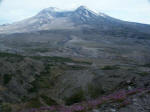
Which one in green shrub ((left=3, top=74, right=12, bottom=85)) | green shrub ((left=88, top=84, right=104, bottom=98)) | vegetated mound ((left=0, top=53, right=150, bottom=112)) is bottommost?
green shrub ((left=88, top=84, right=104, bottom=98))

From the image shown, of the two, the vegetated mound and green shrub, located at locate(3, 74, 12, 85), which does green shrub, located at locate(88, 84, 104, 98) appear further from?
green shrub, located at locate(3, 74, 12, 85)

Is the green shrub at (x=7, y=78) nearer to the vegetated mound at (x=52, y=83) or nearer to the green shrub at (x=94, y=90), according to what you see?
the vegetated mound at (x=52, y=83)

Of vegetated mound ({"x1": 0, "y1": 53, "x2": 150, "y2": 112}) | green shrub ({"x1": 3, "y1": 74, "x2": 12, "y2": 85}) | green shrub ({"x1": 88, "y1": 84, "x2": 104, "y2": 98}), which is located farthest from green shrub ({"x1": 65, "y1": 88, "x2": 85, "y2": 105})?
green shrub ({"x1": 3, "y1": 74, "x2": 12, "y2": 85})

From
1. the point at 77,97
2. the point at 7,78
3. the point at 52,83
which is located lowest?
the point at 52,83

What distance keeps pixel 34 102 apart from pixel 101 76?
697 inches

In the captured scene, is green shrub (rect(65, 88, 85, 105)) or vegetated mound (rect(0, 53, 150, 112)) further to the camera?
vegetated mound (rect(0, 53, 150, 112))

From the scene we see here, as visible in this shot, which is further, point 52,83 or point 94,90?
point 52,83

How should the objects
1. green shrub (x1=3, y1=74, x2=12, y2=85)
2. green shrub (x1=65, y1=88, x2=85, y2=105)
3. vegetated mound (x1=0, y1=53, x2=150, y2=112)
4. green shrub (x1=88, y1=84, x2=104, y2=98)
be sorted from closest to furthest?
green shrub (x1=65, y1=88, x2=85, y2=105), vegetated mound (x1=0, y1=53, x2=150, y2=112), green shrub (x1=88, y1=84, x2=104, y2=98), green shrub (x1=3, y1=74, x2=12, y2=85)

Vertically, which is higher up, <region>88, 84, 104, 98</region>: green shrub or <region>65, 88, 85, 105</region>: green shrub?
<region>65, 88, 85, 105</region>: green shrub

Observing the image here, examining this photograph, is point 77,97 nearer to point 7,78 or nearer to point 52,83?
point 52,83

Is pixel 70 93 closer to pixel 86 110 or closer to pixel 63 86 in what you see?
pixel 63 86

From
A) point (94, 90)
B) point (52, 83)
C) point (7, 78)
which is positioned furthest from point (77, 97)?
point (7, 78)

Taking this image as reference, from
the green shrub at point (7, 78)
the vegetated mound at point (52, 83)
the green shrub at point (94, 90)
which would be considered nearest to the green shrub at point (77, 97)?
the vegetated mound at point (52, 83)

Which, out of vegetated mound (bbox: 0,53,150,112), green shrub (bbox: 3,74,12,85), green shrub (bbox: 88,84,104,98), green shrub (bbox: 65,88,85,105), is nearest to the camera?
green shrub (bbox: 65,88,85,105)
